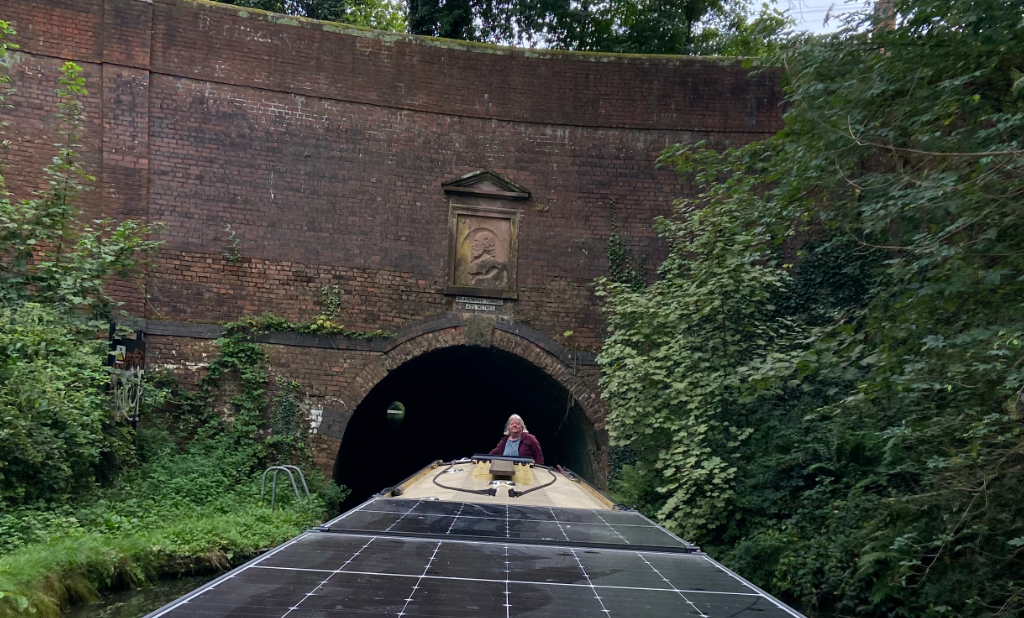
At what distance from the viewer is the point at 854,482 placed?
27.2 feet

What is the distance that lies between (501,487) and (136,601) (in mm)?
3673

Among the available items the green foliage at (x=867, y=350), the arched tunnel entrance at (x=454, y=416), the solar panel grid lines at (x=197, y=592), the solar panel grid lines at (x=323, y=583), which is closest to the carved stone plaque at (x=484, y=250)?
the arched tunnel entrance at (x=454, y=416)

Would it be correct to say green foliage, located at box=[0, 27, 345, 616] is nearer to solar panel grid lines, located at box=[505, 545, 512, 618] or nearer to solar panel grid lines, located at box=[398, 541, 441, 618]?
solar panel grid lines, located at box=[398, 541, 441, 618]

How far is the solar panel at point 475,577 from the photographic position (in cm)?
287

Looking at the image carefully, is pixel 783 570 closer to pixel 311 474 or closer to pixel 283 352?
pixel 311 474

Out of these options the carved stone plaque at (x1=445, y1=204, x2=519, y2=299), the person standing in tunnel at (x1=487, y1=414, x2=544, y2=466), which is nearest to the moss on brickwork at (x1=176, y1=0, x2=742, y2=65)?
the carved stone plaque at (x1=445, y1=204, x2=519, y2=299)

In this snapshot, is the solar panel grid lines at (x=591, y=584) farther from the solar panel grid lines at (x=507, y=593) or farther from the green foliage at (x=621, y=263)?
the green foliage at (x=621, y=263)

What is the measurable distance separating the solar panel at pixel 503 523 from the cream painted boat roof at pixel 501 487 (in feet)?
1.29

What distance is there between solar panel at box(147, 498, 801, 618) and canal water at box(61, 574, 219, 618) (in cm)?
335

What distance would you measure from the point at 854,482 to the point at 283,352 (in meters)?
7.64

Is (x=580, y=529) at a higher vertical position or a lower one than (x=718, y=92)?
lower

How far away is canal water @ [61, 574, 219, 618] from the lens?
671 cm

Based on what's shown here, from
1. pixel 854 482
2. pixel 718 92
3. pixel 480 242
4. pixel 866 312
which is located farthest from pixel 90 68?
pixel 854 482

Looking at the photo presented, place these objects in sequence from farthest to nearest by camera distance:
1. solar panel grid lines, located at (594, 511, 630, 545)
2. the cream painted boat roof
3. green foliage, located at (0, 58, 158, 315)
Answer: green foliage, located at (0, 58, 158, 315) → the cream painted boat roof → solar panel grid lines, located at (594, 511, 630, 545)
